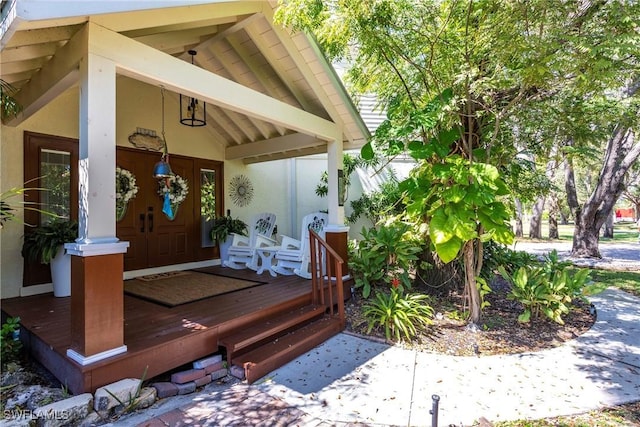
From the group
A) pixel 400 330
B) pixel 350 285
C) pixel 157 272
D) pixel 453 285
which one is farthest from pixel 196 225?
pixel 453 285

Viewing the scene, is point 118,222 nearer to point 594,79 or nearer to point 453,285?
point 453,285

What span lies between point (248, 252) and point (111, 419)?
12.7 ft

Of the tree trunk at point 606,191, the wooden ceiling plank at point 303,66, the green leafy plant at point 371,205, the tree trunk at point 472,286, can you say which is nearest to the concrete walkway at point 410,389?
the tree trunk at point 472,286

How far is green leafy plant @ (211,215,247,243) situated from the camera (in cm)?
646

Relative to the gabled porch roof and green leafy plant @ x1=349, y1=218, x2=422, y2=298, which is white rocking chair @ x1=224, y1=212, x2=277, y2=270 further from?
green leafy plant @ x1=349, y1=218, x2=422, y2=298

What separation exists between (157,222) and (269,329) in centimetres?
343

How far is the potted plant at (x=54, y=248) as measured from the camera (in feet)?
13.1

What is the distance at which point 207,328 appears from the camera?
311 cm

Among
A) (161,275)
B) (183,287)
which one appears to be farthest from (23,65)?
(161,275)

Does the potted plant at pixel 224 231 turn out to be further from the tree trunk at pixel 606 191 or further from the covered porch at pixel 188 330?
the tree trunk at pixel 606 191

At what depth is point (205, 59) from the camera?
4773 millimetres

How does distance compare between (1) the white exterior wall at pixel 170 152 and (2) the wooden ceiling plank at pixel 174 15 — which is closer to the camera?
(2) the wooden ceiling plank at pixel 174 15

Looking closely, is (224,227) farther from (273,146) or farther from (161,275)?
(273,146)

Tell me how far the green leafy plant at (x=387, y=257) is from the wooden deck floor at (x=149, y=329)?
45.2 inches
